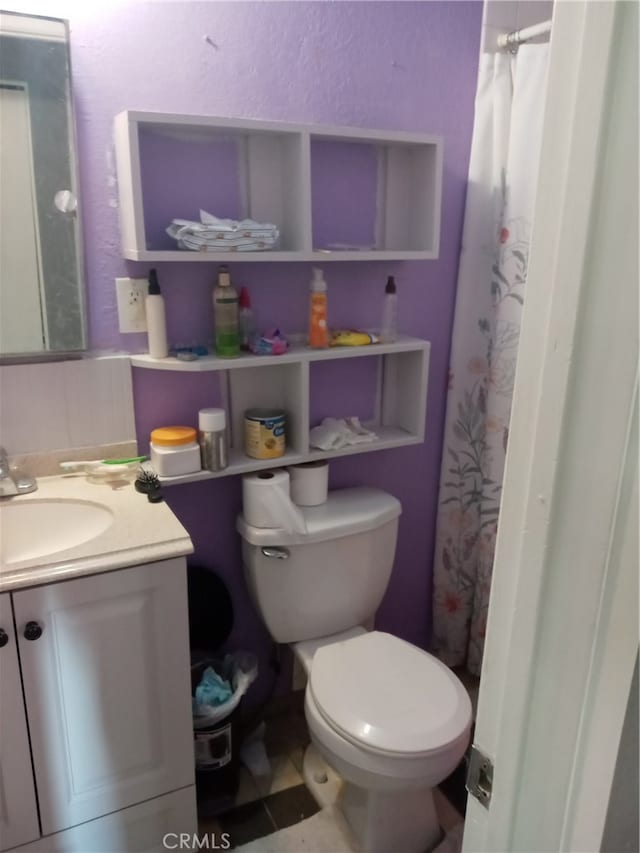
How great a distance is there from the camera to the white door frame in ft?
1.45

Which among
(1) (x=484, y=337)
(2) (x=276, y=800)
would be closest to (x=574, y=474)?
(1) (x=484, y=337)

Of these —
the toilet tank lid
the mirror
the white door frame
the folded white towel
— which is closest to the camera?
the white door frame

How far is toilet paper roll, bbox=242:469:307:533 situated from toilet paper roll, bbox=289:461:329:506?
8cm

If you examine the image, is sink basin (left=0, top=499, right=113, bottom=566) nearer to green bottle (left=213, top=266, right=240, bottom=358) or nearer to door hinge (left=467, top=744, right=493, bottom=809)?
green bottle (left=213, top=266, right=240, bottom=358)

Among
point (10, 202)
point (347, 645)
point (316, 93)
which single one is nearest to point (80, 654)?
point (347, 645)

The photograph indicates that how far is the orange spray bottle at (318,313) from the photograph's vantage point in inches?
65.7

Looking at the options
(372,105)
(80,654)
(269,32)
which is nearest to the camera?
(80,654)

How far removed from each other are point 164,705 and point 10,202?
44.0 inches

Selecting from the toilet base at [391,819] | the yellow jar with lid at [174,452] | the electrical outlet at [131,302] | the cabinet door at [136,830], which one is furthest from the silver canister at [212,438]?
the toilet base at [391,819]

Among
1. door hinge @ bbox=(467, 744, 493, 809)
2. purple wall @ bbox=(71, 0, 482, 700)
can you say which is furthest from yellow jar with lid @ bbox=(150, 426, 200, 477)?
door hinge @ bbox=(467, 744, 493, 809)

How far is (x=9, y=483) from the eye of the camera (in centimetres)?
145

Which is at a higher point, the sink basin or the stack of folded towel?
the stack of folded towel

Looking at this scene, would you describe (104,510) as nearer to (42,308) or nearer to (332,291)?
(42,308)

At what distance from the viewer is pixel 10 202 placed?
1.38 meters
